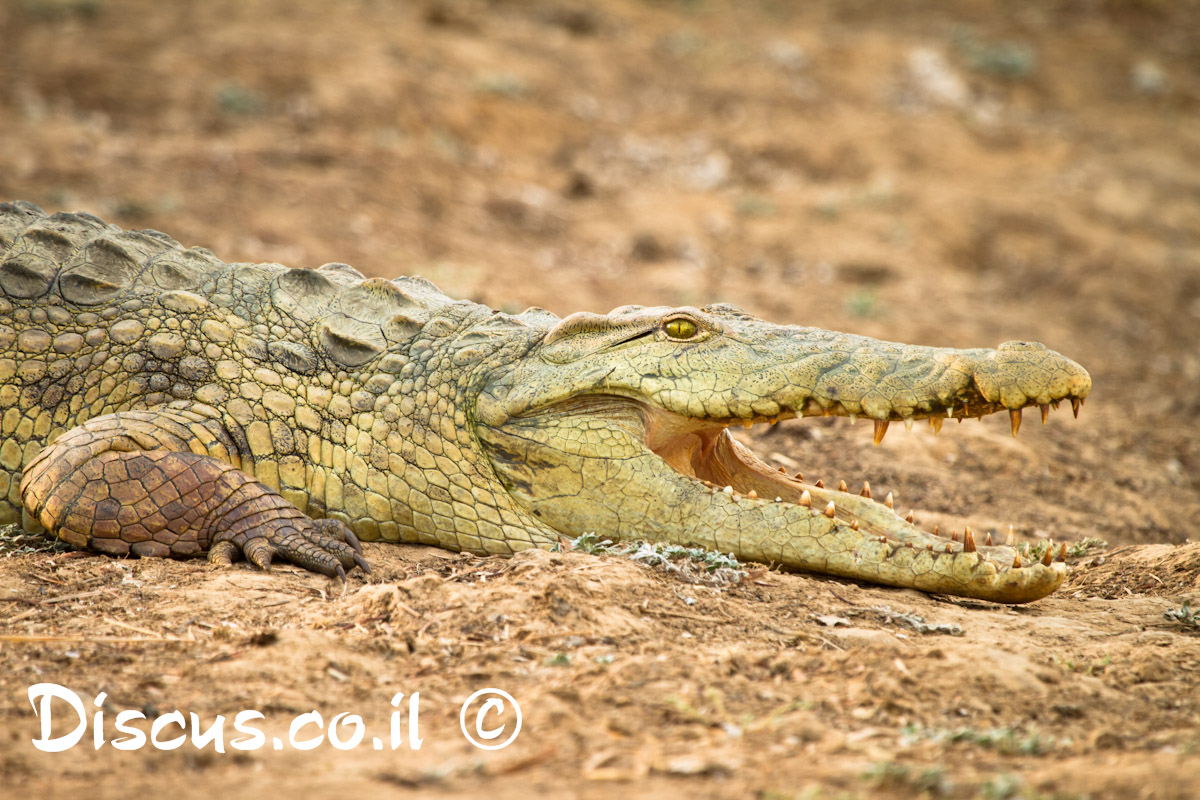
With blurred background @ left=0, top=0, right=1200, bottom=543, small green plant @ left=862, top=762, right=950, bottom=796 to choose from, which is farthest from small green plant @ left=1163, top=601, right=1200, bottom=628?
small green plant @ left=862, top=762, right=950, bottom=796

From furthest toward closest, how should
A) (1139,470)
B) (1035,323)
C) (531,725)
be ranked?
1. (1035,323)
2. (1139,470)
3. (531,725)

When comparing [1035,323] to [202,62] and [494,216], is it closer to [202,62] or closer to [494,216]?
[494,216]

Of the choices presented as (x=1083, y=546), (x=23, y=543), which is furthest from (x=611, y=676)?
(x=1083, y=546)

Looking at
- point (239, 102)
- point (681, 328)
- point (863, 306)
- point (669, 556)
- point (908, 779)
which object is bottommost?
point (908, 779)

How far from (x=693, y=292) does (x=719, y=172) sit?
4.13 meters

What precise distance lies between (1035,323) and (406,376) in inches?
341

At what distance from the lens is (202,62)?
12742 millimetres

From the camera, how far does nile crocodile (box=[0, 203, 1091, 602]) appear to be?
12.7 feet

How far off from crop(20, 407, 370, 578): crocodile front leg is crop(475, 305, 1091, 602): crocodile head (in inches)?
32.9

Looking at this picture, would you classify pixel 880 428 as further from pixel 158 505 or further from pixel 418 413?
pixel 158 505

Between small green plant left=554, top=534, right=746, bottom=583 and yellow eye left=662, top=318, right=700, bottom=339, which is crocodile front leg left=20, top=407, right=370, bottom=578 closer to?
small green plant left=554, top=534, right=746, bottom=583

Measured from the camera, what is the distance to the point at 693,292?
10414 mm

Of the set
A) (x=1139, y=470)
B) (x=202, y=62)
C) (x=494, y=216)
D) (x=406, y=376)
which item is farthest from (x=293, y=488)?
(x=202, y=62)

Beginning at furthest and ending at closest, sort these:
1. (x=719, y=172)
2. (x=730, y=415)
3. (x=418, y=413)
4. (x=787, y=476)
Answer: (x=719, y=172) < (x=787, y=476) < (x=418, y=413) < (x=730, y=415)
